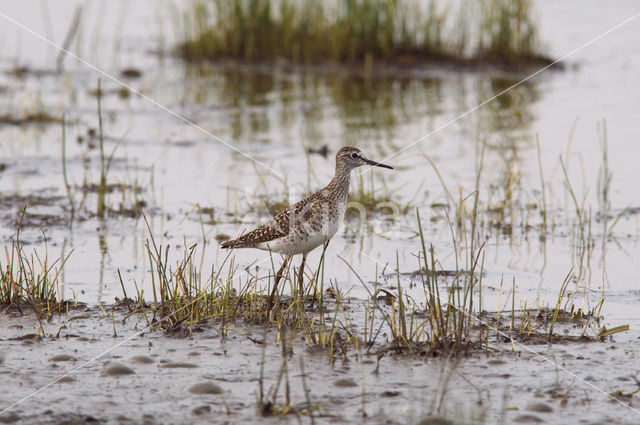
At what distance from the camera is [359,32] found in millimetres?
16750

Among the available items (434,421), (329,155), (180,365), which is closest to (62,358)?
(180,365)

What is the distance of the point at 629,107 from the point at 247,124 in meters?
5.70

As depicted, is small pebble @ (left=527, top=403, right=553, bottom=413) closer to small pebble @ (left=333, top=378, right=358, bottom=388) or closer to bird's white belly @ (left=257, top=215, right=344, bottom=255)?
small pebble @ (left=333, top=378, right=358, bottom=388)

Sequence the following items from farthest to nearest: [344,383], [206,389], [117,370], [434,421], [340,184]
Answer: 1. [340,184]
2. [117,370]
3. [344,383]
4. [206,389]
5. [434,421]

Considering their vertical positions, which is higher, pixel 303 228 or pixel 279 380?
pixel 303 228

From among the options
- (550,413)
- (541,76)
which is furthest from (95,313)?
(541,76)

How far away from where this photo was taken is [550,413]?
15.2 ft

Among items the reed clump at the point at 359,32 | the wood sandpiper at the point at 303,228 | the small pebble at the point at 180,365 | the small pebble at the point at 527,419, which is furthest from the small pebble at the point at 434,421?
the reed clump at the point at 359,32

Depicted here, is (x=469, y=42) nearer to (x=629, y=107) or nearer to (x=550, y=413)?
(x=629, y=107)

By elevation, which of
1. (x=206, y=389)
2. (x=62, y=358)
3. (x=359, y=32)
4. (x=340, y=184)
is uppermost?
(x=359, y=32)

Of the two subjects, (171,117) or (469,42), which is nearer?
(171,117)

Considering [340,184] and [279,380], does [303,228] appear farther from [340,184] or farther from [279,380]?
[279,380]

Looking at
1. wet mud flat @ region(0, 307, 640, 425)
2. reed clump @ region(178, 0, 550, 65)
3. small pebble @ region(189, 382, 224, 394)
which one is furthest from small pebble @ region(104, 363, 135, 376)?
reed clump @ region(178, 0, 550, 65)

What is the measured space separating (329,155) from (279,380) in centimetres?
715
